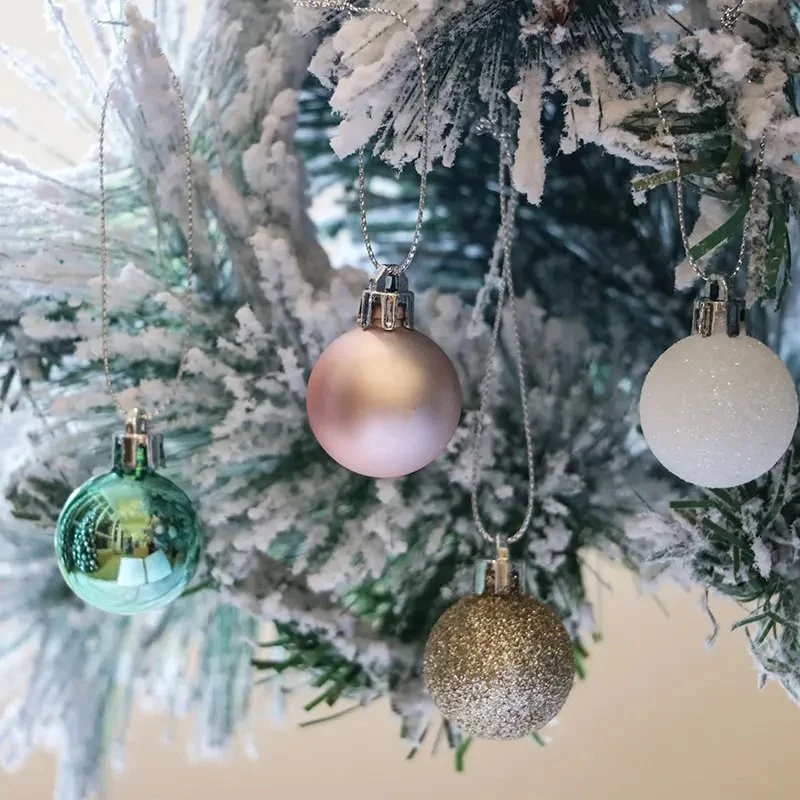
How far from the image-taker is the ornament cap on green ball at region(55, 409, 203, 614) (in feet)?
1.49

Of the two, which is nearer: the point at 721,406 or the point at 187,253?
the point at 721,406

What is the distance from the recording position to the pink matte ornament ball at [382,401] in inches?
16.4

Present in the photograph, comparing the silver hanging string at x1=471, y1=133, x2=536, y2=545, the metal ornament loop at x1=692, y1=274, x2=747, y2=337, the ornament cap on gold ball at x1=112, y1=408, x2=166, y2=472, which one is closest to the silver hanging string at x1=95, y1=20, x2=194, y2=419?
the ornament cap on gold ball at x1=112, y1=408, x2=166, y2=472

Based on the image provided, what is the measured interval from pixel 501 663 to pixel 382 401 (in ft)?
0.50

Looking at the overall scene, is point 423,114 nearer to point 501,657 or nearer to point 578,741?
point 501,657

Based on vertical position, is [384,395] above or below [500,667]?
above

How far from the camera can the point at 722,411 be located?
16.0 inches

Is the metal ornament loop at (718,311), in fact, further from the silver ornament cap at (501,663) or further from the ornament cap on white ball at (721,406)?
the silver ornament cap at (501,663)

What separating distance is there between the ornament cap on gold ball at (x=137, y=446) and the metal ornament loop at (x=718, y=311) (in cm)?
29

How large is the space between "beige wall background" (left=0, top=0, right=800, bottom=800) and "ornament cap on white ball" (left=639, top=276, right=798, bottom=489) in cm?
15

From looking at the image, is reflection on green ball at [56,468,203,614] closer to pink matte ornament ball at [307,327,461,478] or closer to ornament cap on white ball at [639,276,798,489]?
pink matte ornament ball at [307,327,461,478]

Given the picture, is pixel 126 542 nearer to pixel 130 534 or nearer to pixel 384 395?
pixel 130 534

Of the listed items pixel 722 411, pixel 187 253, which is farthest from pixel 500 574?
pixel 187 253

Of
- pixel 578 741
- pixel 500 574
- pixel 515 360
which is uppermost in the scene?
pixel 515 360
